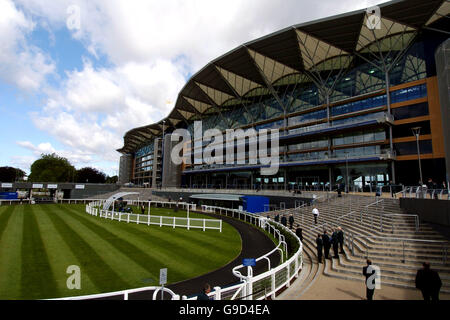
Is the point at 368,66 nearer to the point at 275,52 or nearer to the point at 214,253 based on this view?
the point at 275,52

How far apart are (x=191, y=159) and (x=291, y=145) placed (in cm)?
3795

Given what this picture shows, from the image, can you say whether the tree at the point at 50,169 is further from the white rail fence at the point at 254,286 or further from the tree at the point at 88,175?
the white rail fence at the point at 254,286

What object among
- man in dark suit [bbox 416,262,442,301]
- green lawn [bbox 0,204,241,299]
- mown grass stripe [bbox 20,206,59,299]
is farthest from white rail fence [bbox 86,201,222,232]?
man in dark suit [bbox 416,262,442,301]

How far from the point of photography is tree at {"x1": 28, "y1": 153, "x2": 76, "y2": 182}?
287ft

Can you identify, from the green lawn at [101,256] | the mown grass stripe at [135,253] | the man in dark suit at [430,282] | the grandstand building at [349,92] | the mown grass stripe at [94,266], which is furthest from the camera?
the grandstand building at [349,92]

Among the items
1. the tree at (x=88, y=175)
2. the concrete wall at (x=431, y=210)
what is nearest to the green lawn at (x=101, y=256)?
the concrete wall at (x=431, y=210)

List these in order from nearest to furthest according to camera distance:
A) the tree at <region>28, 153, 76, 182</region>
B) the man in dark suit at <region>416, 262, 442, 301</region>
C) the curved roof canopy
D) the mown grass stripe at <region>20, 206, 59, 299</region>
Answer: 1. the man in dark suit at <region>416, 262, 442, 301</region>
2. the mown grass stripe at <region>20, 206, 59, 299</region>
3. the curved roof canopy
4. the tree at <region>28, 153, 76, 182</region>

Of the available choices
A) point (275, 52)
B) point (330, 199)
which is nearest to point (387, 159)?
point (330, 199)

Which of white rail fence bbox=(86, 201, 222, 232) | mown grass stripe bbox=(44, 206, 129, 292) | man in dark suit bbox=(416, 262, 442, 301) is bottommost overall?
mown grass stripe bbox=(44, 206, 129, 292)

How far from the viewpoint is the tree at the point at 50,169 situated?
287 feet

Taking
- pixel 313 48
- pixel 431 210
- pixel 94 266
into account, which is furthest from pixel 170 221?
pixel 313 48

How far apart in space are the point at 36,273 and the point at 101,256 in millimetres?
2798

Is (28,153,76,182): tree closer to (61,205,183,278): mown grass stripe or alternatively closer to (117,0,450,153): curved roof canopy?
(117,0,450,153): curved roof canopy

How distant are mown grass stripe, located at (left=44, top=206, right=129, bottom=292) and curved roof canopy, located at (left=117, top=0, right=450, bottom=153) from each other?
35765 mm
